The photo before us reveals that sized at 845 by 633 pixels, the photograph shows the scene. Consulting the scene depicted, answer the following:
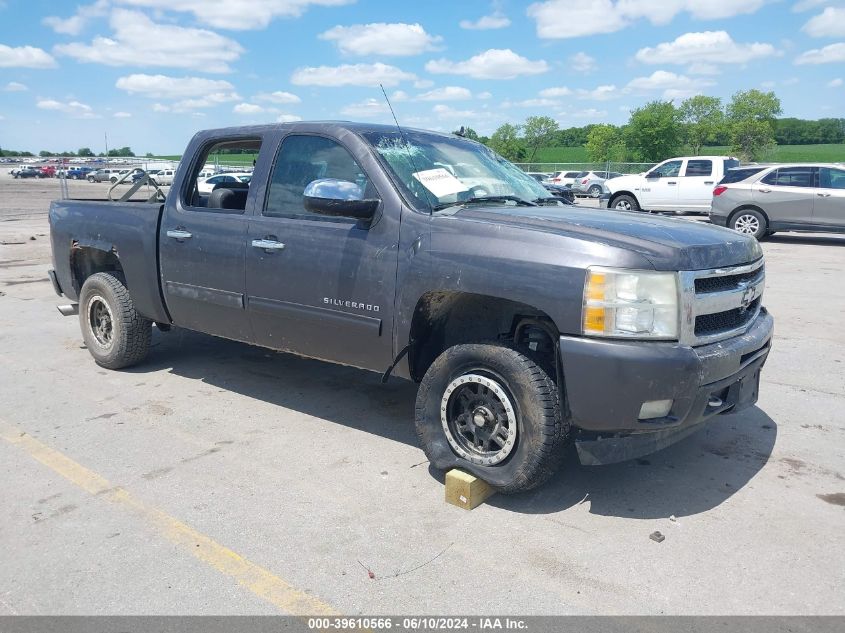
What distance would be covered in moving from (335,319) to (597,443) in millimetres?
1671

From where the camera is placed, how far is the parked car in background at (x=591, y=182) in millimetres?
36969

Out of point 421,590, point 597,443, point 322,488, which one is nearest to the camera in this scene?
point 421,590

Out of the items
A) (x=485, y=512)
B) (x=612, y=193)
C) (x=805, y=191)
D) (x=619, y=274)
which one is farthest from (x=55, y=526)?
(x=612, y=193)

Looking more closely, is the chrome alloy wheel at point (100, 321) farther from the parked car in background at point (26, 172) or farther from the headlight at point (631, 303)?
the parked car in background at point (26, 172)

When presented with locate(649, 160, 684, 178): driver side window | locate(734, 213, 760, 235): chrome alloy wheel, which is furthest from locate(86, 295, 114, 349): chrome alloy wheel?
locate(649, 160, 684, 178): driver side window

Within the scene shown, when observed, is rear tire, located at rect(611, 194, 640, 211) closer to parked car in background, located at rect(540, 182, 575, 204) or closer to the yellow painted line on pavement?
parked car in background, located at rect(540, 182, 575, 204)

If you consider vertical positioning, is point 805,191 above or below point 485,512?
above

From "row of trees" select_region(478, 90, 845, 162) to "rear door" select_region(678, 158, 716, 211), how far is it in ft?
110

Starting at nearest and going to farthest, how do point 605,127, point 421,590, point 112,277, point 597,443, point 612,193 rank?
point 421,590 < point 597,443 < point 112,277 < point 612,193 < point 605,127

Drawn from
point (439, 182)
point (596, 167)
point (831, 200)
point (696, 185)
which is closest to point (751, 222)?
point (831, 200)

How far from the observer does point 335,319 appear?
13.7 ft
